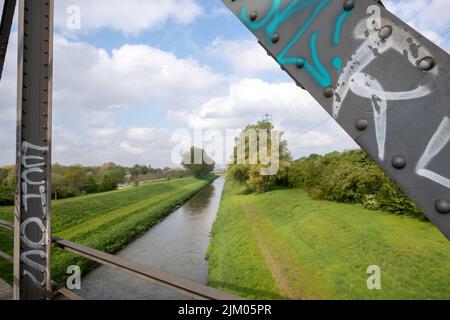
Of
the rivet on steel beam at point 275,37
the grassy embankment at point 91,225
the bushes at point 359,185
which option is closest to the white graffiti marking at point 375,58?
the rivet on steel beam at point 275,37

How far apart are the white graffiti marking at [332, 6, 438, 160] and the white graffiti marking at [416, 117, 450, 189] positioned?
0.34 feet

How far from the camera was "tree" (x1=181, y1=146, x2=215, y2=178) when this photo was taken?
4102 inches

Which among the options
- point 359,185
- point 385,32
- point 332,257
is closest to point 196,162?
point 359,185

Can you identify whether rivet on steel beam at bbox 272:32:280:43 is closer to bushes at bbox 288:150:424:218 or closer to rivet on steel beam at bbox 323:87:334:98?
rivet on steel beam at bbox 323:87:334:98

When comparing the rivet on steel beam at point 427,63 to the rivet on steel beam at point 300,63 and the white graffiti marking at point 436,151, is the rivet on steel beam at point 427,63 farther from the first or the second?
the rivet on steel beam at point 300,63

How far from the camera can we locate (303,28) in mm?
1039

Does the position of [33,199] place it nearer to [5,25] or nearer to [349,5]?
[5,25]

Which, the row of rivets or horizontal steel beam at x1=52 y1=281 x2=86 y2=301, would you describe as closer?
the row of rivets

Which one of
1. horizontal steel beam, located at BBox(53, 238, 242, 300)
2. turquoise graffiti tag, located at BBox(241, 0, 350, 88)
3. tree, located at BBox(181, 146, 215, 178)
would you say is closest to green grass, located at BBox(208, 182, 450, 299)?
horizontal steel beam, located at BBox(53, 238, 242, 300)

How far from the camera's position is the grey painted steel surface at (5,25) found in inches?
139

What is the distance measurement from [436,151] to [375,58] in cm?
33
